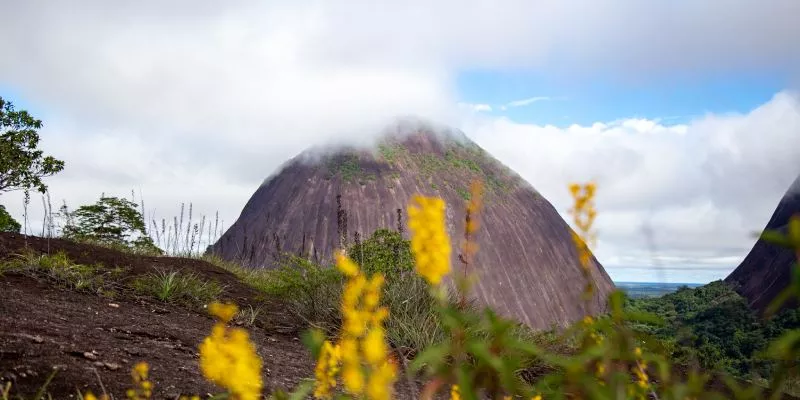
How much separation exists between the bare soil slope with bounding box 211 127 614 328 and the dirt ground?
141ft

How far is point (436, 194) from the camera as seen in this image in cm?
5728

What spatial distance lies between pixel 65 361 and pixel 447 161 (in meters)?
61.4

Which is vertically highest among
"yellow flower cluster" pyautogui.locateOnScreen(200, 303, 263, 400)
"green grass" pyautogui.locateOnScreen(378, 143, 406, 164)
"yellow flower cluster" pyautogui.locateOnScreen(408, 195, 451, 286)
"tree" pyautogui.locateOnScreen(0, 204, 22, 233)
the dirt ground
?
"green grass" pyautogui.locateOnScreen(378, 143, 406, 164)

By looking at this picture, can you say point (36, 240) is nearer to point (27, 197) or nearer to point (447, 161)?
point (27, 197)

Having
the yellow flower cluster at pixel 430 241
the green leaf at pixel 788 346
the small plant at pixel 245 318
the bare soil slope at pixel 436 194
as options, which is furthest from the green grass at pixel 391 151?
the green leaf at pixel 788 346

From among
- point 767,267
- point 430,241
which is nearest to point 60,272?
point 430,241

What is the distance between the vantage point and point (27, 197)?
9102 millimetres

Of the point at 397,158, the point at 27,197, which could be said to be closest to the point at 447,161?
the point at 397,158

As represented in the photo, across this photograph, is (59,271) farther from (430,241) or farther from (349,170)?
(349,170)

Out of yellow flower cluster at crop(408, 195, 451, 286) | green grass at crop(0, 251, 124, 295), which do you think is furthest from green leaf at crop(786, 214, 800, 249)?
green grass at crop(0, 251, 124, 295)

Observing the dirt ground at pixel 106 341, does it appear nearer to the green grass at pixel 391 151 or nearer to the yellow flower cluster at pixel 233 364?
the yellow flower cluster at pixel 233 364

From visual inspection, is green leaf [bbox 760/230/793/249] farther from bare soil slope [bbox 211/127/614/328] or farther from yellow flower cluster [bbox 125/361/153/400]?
bare soil slope [bbox 211/127/614/328]

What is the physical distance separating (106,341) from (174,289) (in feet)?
8.95

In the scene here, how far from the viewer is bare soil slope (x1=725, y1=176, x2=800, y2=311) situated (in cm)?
5619
